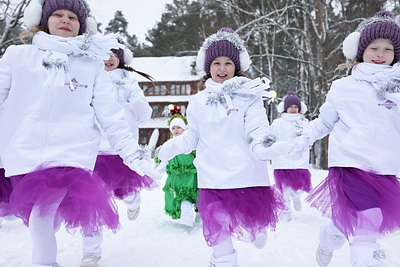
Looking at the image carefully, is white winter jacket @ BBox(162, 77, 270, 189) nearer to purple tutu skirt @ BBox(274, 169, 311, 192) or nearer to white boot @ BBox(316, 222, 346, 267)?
white boot @ BBox(316, 222, 346, 267)

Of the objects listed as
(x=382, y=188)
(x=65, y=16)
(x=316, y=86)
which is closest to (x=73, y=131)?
(x=65, y=16)

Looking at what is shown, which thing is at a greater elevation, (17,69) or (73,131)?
(17,69)

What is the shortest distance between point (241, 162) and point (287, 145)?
46cm

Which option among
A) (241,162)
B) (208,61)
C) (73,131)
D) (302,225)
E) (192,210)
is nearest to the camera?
(73,131)

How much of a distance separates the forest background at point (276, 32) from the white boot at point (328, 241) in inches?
279

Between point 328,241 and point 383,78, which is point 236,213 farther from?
point 383,78

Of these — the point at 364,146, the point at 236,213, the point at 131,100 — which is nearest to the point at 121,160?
the point at 131,100

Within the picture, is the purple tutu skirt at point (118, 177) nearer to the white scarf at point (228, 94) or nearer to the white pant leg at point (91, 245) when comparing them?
the white pant leg at point (91, 245)

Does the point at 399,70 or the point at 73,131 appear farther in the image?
the point at 399,70

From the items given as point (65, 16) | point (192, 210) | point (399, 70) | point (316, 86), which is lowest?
point (192, 210)

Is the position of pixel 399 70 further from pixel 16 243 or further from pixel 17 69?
pixel 16 243

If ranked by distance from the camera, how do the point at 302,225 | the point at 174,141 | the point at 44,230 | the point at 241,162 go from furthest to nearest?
the point at 302,225 → the point at 174,141 → the point at 241,162 → the point at 44,230

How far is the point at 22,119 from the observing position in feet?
8.48

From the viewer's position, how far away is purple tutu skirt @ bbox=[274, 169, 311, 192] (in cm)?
673
